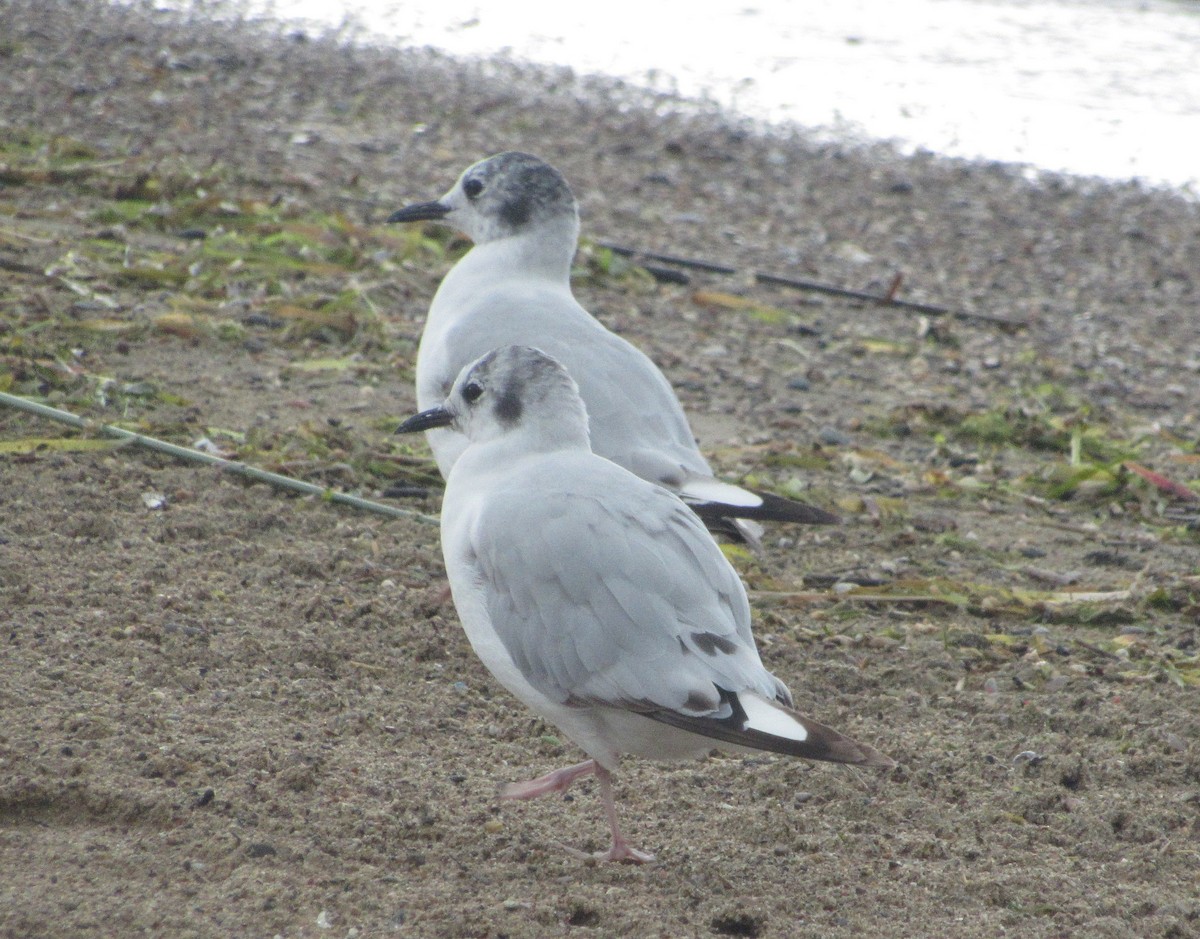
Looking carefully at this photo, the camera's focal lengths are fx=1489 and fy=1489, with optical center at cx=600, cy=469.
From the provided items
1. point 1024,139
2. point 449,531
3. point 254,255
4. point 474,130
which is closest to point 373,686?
point 449,531

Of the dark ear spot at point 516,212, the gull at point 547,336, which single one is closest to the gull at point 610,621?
the gull at point 547,336

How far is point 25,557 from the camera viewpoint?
4012 mm

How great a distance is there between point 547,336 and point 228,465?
1156 millimetres

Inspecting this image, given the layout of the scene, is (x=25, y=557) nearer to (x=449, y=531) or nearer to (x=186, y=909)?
(x=449, y=531)

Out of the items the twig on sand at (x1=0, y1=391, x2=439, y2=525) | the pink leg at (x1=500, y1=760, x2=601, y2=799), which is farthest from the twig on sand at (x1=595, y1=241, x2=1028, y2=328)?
the pink leg at (x1=500, y1=760, x2=601, y2=799)

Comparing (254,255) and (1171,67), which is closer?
(254,255)

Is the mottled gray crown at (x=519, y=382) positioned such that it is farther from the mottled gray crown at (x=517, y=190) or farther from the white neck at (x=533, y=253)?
the mottled gray crown at (x=517, y=190)

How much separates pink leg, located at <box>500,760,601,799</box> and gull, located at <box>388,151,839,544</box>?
83 centimetres

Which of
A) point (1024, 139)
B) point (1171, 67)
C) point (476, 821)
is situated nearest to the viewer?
point (476, 821)

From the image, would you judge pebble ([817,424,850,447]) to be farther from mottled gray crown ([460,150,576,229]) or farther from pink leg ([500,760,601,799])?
pink leg ([500,760,601,799])

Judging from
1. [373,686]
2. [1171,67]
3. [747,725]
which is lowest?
[373,686]

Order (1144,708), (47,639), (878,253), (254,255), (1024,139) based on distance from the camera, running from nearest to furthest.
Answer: (47,639) → (1144,708) → (254,255) → (878,253) → (1024,139)

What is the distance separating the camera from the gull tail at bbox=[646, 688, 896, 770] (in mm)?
2771

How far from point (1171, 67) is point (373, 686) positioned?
1352cm
